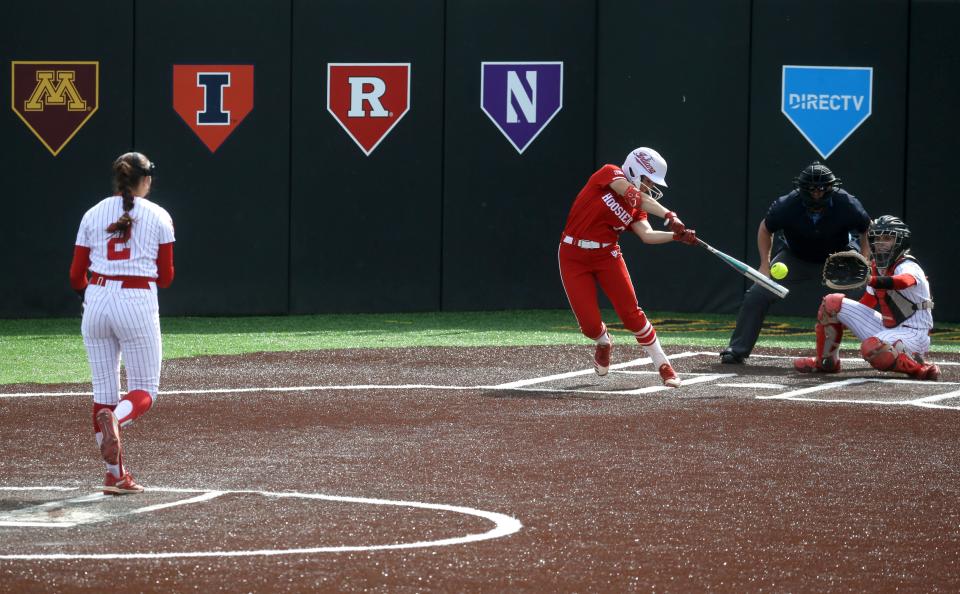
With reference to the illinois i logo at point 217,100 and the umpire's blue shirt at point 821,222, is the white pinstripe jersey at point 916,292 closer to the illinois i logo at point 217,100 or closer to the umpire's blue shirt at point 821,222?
the umpire's blue shirt at point 821,222

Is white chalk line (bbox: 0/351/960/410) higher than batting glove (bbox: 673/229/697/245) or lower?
lower

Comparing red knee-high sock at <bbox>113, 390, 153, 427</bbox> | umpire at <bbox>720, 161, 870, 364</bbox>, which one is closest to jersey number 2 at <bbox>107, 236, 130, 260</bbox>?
red knee-high sock at <bbox>113, 390, 153, 427</bbox>

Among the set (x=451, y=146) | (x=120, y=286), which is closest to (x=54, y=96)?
(x=451, y=146)

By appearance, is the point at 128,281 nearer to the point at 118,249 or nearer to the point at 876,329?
the point at 118,249

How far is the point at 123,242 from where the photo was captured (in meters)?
7.75

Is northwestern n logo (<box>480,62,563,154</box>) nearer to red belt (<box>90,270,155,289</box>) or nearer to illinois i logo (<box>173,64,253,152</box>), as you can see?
illinois i logo (<box>173,64,253,152</box>)

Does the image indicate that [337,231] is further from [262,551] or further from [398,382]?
[262,551]

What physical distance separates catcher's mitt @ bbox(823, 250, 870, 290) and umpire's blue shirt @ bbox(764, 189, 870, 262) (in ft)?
1.10

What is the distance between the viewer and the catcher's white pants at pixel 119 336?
7754 millimetres

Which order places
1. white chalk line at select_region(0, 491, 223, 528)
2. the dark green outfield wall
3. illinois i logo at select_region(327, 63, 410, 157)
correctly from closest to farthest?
white chalk line at select_region(0, 491, 223, 528), the dark green outfield wall, illinois i logo at select_region(327, 63, 410, 157)

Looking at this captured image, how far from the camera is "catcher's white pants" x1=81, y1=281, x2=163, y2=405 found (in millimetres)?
7754

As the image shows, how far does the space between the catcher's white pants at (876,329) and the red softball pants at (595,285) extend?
6.89 ft

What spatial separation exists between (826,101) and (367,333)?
6092 mm

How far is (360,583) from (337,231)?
477 inches
